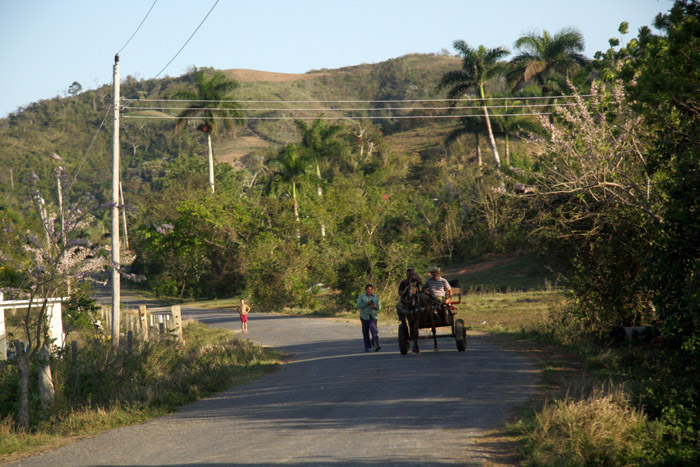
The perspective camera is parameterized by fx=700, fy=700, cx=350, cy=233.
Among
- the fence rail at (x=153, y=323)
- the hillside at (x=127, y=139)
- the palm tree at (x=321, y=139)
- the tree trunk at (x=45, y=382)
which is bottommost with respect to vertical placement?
the tree trunk at (x=45, y=382)

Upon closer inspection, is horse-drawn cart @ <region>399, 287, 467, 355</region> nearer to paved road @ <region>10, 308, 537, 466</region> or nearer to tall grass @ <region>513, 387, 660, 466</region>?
paved road @ <region>10, 308, 537, 466</region>

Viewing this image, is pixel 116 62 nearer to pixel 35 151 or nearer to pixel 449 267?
pixel 449 267

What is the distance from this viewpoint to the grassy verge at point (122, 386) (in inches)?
488

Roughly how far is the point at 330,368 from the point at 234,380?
2.19 meters

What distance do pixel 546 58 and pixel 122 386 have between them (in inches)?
1577

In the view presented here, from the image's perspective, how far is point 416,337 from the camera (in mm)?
16250

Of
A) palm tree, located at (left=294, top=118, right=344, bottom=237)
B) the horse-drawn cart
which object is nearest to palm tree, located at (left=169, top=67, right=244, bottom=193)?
palm tree, located at (left=294, top=118, right=344, bottom=237)

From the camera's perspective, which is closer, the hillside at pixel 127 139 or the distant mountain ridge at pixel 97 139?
the hillside at pixel 127 139

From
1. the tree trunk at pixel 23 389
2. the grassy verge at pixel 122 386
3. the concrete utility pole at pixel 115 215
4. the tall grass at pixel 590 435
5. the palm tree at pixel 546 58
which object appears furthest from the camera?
the palm tree at pixel 546 58

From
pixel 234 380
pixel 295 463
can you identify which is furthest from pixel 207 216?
pixel 295 463

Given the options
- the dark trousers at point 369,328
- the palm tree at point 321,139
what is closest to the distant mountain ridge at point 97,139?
the palm tree at point 321,139

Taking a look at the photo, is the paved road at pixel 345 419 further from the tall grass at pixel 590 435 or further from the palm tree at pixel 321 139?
the palm tree at pixel 321 139

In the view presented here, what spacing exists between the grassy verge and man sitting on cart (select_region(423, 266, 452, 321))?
4412 mm

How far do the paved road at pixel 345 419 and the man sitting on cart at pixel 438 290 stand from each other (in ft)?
3.83
